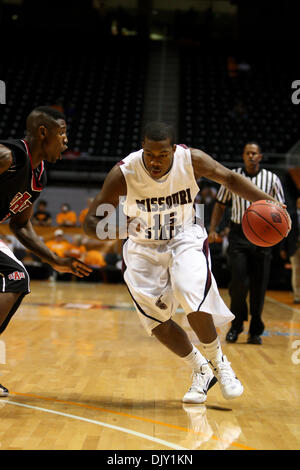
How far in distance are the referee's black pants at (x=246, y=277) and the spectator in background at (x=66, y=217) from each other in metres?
7.09

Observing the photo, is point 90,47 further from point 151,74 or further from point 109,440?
point 109,440

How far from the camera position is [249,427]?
2.86 m

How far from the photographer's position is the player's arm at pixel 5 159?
10.1 ft

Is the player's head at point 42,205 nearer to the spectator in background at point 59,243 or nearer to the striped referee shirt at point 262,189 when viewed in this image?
the spectator in background at point 59,243

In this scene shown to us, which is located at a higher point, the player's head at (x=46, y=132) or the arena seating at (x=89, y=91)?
the arena seating at (x=89, y=91)

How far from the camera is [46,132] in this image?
3.36 m

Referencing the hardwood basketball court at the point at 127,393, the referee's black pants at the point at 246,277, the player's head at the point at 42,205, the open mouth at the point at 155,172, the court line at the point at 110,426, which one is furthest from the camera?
the player's head at the point at 42,205

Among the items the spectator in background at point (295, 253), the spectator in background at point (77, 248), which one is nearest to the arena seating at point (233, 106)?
the spectator in background at point (77, 248)

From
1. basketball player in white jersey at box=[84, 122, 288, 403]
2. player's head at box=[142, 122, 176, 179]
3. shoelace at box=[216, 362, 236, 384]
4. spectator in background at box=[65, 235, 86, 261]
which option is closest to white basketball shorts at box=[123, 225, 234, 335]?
basketball player in white jersey at box=[84, 122, 288, 403]

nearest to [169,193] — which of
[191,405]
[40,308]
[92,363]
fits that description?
[191,405]

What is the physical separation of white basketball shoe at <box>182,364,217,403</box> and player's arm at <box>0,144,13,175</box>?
169cm

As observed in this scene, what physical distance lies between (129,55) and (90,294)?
12554 millimetres

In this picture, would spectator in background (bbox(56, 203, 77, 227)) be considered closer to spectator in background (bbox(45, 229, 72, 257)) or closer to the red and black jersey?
spectator in background (bbox(45, 229, 72, 257))

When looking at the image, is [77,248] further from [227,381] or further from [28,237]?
[227,381]
